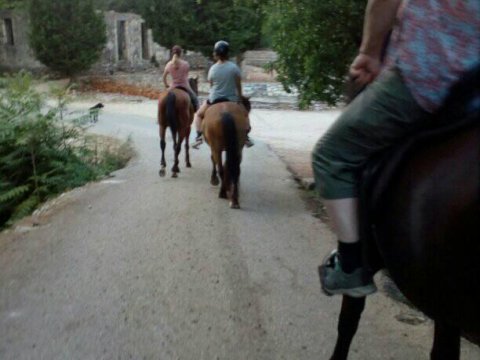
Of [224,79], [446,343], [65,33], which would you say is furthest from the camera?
[65,33]

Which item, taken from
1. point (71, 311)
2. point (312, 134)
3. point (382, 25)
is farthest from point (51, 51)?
point (382, 25)

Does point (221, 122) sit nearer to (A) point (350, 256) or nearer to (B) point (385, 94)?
(A) point (350, 256)

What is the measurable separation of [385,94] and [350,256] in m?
0.72

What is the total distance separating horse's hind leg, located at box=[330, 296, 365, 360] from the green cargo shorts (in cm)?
79

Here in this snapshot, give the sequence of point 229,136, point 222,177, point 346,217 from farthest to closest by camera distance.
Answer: point 222,177 < point 229,136 < point 346,217

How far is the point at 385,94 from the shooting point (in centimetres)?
235

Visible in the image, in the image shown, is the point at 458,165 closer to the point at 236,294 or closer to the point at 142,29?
the point at 236,294

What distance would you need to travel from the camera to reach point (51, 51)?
31.0m

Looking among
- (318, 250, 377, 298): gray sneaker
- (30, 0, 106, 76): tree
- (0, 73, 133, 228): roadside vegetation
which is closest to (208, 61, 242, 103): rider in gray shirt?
(0, 73, 133, 228): roadside vegetation

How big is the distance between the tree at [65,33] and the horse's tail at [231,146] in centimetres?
2403

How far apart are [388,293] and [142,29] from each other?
38919mm

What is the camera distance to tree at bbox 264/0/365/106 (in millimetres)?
8805

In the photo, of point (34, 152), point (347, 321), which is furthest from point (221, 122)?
point (347, 321)

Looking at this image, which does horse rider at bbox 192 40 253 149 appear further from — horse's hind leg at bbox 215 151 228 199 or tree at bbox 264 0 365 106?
horse's hind leg at bbox 215 151 228 199
